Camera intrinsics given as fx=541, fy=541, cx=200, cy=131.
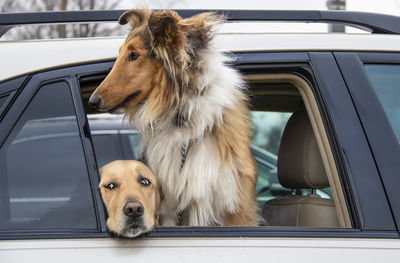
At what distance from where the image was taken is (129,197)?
7.22 feet

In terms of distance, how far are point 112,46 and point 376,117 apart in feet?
3.84

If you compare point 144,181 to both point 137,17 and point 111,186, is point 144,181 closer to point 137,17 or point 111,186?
point 111,186

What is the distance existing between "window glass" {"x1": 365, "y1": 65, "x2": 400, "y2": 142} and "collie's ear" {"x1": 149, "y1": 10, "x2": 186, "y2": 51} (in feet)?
2.99

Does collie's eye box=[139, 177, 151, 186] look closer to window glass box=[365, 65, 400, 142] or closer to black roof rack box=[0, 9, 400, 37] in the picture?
black roof rack box=[0, 9, 400, 37]

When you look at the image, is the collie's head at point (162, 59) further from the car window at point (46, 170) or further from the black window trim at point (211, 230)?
the car window at point (46, 170)

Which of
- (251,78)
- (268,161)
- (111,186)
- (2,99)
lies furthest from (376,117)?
(268,161)

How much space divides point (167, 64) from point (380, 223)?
49.6 inches

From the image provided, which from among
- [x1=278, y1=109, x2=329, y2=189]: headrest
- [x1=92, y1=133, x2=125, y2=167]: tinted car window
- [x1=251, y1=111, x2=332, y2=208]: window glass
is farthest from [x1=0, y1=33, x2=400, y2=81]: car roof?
[x1=251, y1=111, x2=332, y2=208]: window glass

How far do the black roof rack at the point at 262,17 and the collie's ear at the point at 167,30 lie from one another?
0.52ft

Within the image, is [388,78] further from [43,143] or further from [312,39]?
[43,143]

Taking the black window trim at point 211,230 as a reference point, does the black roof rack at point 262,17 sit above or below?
above

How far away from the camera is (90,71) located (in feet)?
7.43

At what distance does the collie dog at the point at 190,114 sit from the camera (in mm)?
2600

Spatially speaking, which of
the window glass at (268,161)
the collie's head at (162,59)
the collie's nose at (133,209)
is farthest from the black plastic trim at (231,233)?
the window glass at (268,161)
